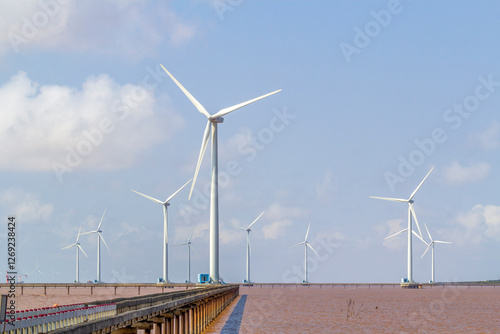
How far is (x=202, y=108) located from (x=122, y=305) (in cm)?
6495

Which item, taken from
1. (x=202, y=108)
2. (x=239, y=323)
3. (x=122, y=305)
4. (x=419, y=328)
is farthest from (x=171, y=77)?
(x=122, y=305)

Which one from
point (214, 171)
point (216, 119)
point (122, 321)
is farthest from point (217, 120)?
point (122, 321)

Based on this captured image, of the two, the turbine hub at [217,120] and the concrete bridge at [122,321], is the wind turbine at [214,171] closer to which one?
the turbine hub at [217,120]

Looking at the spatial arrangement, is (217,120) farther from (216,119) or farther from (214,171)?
(214,171)

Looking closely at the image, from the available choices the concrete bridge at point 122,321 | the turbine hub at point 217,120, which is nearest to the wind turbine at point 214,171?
the turbine hub at point 217,120

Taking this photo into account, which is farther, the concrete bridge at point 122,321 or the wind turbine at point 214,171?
the wind turbine at point 214,171

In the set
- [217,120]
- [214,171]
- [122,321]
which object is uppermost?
[217,120]

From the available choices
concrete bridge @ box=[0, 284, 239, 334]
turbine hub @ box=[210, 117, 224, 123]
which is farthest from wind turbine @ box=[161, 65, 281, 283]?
concrete bridge @ box=[0, 284, 239, 334]

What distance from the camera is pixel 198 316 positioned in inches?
1991

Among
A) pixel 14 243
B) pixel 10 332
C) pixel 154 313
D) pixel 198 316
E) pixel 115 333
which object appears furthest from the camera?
pixel 198 316

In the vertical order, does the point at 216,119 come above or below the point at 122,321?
above

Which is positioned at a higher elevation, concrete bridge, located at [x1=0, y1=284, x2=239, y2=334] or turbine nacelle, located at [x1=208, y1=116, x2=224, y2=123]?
turbine nacelle, located at [x1=208, y1=116, x2=224, y2=123]

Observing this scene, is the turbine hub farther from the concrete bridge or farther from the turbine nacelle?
the concrete bridge

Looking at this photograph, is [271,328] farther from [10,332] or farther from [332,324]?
[10,332]
